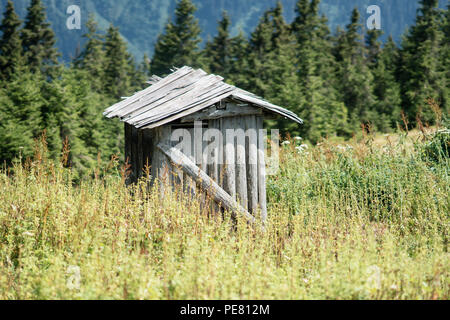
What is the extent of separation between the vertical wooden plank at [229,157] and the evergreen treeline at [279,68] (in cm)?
1619

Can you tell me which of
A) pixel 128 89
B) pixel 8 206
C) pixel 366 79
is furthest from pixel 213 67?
pixel 8 206

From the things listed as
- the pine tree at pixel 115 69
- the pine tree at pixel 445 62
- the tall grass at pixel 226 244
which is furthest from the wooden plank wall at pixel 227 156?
the pine tree at pixel 115 69

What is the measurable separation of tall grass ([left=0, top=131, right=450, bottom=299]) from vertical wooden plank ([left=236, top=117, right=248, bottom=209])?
618mm

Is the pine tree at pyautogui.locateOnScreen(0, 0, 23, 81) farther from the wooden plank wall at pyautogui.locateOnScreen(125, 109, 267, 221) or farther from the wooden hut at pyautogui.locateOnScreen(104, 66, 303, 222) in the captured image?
the wooden plank wall at pyautogui.locateOnScreen(125, 109, 267, 221)

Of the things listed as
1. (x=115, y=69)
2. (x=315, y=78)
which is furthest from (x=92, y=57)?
(x=315, y=78)

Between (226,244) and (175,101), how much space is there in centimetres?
243

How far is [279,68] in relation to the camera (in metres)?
27.1

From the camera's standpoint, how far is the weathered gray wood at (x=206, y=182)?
5.71 metres

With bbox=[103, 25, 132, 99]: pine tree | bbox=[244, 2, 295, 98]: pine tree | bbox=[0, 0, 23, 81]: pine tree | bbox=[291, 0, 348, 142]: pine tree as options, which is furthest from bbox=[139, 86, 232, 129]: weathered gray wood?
bbox=[103, 25, 132, 99]: pine tree

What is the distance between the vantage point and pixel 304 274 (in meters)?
4.72

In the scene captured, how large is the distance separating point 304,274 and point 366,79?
29437 millimetres

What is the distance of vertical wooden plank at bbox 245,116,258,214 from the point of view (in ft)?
21.0

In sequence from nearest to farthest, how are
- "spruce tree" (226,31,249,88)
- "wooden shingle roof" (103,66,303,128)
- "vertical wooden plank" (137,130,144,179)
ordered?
"wooden shingle roof" (103,66,303,128) < "vertical wooden plank" (137,130,144,179) < "spruce tree" (226,31,249,88)

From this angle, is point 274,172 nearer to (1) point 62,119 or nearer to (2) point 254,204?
(2) point 254,204
